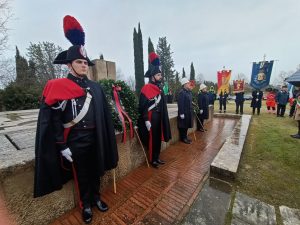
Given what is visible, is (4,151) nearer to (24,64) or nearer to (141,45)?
(24,64)

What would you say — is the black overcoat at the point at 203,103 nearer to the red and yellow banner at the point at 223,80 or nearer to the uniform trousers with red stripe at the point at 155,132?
the uniform trousers with red stripe at the point at 155,132

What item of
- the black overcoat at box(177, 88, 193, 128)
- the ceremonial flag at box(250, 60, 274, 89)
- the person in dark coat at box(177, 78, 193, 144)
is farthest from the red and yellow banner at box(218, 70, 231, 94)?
the black overcoat at box(177, 88, 193, 128)

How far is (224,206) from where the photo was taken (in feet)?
7.27

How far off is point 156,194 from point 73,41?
252 cm

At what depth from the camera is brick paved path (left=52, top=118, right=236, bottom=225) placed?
2090 millimetres

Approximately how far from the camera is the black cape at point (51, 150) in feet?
5.44

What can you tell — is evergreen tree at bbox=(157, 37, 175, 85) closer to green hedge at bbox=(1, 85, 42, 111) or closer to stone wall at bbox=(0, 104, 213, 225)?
green hedge at bbox=(1, 85, 42, 111)

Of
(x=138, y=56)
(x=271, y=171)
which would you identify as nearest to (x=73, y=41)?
(x=271, y=171)

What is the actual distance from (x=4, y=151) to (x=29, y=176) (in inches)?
24.0

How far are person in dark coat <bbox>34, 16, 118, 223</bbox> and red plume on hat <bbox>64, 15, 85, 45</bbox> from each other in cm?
2

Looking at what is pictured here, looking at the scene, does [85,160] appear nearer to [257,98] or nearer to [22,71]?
[257,98]

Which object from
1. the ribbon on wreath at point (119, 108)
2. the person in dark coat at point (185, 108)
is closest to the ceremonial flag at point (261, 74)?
the person in dark coat at point (185, 108)

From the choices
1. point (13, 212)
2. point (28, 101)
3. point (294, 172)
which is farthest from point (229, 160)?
point (28, 101)

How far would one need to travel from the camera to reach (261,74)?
10.0m
